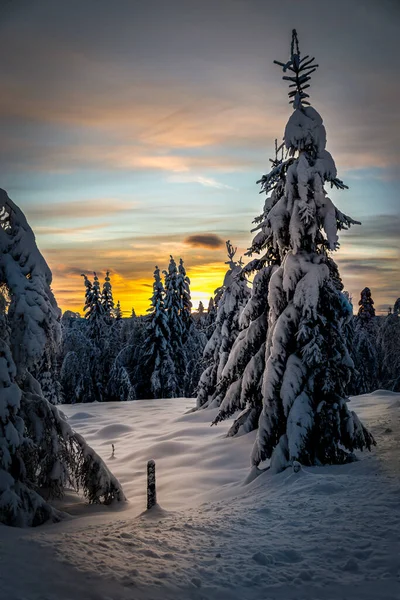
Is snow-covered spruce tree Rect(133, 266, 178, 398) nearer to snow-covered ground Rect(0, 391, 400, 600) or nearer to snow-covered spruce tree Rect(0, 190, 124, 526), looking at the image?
snow-covered ground Rect(0, 391, 400, 600)

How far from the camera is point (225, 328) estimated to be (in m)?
22.5

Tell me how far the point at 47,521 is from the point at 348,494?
17.4 ft

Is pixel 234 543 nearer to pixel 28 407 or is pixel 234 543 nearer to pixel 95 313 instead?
pixel 28 407

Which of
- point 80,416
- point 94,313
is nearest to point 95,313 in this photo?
point 94,313

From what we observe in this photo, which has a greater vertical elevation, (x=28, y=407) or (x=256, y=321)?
(x=256, y=321)

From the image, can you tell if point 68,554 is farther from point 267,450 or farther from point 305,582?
point 267,450

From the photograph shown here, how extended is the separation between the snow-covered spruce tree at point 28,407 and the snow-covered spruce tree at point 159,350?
3037 centimetres

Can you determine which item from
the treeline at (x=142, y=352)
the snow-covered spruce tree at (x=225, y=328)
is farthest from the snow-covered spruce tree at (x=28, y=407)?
the treeline at (x=142, y=352)

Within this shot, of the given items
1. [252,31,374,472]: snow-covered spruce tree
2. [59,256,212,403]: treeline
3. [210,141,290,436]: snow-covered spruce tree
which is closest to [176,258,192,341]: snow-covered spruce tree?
[59,256,212,403]: treeline

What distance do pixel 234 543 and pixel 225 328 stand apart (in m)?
16.1

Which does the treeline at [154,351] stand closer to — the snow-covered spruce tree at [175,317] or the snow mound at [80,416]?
the snow-covered spruce tree at [175,317]

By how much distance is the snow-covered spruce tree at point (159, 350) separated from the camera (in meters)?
39.5

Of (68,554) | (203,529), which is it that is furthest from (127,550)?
(203,529)

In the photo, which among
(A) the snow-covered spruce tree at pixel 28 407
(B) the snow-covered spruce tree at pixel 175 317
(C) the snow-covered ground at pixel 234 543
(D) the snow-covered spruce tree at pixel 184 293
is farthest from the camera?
(D) the snow-covered spruce tree at pixel 184 293
